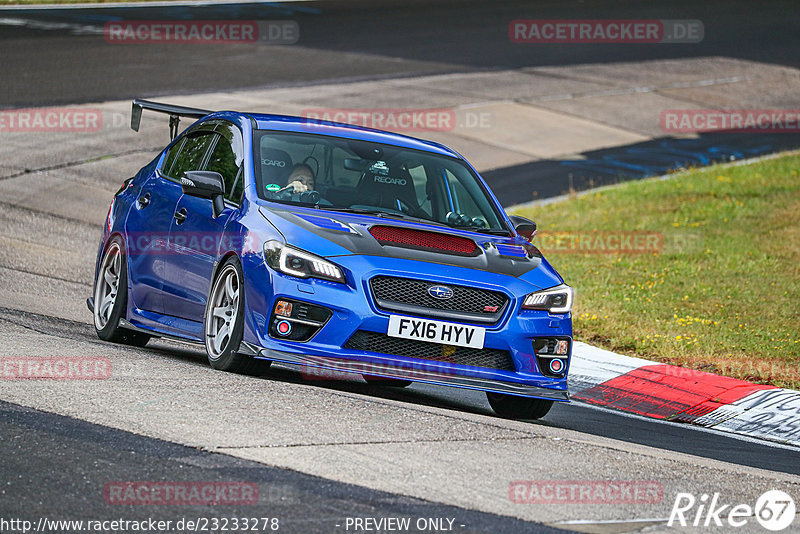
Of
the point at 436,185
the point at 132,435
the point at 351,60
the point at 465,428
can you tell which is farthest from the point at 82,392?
the point at 351,60

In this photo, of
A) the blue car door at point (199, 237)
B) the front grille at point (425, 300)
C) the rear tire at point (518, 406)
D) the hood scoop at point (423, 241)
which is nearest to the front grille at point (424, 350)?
the front grille at point (425, 300)

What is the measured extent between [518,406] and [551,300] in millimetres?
901

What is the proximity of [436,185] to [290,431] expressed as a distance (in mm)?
3076

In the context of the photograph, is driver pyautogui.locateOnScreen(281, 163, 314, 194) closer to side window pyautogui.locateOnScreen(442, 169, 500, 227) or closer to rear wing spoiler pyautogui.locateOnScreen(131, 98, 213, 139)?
side window pyautogui.locateOnScreen(442, 169, 500, 227)

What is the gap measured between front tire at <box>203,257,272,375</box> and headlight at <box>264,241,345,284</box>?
14.2 inches

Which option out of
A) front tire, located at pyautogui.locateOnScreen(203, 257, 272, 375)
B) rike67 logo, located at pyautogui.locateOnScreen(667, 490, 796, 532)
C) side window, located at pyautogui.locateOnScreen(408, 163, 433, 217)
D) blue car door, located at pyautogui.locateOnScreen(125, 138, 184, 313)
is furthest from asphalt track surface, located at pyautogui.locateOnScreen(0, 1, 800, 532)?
side window, located at pyautogui.locateOnScreen(408, 163, 433, 217)

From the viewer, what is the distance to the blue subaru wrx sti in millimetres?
7645

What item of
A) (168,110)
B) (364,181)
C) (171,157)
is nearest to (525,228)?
(364,181)

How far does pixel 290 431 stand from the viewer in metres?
6.49

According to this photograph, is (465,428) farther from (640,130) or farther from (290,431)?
(640,130)

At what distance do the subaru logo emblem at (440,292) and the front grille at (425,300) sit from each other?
0.05ft

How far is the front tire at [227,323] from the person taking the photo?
789 centimetres

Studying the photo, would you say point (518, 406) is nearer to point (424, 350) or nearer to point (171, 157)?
point (424, 350)

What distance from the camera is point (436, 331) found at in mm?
7695
